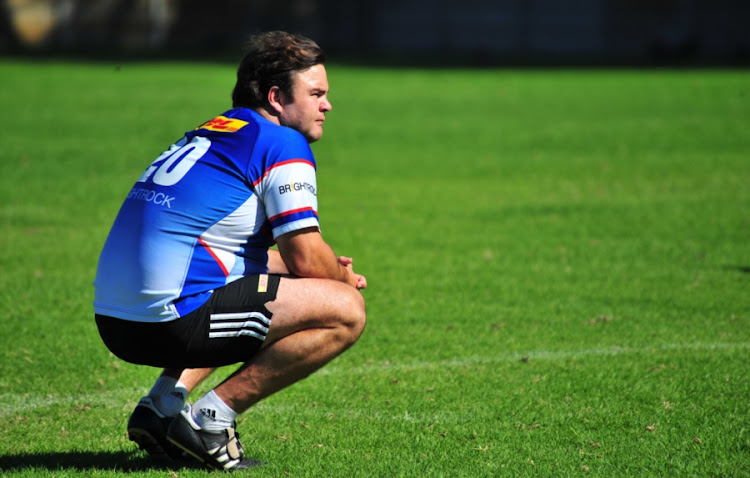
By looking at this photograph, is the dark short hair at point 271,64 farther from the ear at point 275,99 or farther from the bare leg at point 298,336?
the bare leg at point 298,336

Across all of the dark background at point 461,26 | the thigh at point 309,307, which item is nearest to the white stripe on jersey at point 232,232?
the thigh at point 309,307

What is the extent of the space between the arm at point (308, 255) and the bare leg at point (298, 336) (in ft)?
0.15

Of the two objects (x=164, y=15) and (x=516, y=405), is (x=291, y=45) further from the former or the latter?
(x=164, y=15)

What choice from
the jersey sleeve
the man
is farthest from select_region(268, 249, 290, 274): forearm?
the jersey sleeve

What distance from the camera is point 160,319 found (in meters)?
3.72

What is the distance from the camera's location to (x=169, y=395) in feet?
13.7

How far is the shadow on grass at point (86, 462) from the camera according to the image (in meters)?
4.05

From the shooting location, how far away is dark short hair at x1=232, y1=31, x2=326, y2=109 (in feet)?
13.1

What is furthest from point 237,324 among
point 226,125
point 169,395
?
point 226,125

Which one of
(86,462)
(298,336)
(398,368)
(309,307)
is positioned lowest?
(398,368)

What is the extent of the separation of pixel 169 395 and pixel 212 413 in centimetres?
37

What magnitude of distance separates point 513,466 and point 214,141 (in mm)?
1855

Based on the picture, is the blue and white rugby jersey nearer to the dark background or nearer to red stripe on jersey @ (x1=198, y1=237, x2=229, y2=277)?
red stripe on jersey @ (x1=198, y1=237, x2=229, y2=277)

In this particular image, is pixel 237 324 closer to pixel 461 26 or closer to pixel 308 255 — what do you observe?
pixel 308 255
